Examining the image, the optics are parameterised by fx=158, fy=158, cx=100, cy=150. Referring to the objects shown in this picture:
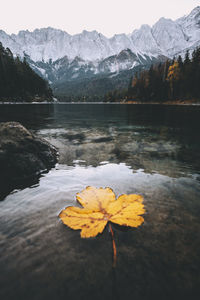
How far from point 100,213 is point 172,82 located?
79.9 m

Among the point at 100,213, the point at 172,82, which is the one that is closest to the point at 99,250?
the point at 100,213

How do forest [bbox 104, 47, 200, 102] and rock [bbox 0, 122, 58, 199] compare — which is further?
forest [bbox 104, 47, 200, 102]

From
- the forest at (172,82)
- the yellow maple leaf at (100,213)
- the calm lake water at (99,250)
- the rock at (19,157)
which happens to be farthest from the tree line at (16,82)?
the yellow maple leaf at (100,213)

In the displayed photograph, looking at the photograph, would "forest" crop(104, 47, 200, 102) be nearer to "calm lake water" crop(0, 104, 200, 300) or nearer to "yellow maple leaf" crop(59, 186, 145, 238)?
"calm lake water" crop(0, 104, 200, 300)

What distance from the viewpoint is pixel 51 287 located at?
165 cm

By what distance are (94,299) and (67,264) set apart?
50 cm

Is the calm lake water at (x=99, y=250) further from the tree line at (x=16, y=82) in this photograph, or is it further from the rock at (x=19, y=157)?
the tree line at (x=16, y=82)

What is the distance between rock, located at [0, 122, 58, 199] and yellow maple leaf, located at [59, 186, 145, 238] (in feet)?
7.69

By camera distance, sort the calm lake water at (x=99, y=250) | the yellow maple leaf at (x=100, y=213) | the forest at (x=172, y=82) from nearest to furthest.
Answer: the calm lake water at (x=99, y=250), the yellow maple leaf at (x=100, y=213), the forest at (x=172, y=82)

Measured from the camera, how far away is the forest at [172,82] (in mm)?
63406

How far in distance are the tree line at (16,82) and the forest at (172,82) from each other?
205ft

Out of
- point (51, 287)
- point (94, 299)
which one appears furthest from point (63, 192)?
point (94, 299)

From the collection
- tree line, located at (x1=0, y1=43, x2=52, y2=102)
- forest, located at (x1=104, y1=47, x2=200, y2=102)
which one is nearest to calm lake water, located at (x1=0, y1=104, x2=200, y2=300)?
forest, located at (x1=104, y1=47, x2=200, y2=102)

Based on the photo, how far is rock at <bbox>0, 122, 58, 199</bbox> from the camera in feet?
14.4
